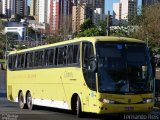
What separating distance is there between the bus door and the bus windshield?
1.05ft

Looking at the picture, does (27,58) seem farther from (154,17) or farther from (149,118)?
(154,17)

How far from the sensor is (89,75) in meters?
17.0

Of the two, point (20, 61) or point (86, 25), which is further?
point (86, 25)

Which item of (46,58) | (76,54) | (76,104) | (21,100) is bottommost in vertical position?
(21,100)

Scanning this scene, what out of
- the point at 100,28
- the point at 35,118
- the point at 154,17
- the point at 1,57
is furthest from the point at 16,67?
the point at 1,57

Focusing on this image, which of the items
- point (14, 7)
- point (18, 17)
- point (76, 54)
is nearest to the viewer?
point (76, 54)

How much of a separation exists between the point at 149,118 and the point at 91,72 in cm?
272

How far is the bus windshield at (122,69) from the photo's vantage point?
16.4m

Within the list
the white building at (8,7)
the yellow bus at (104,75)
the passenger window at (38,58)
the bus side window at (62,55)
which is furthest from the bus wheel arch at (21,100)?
the white building at (8,7)

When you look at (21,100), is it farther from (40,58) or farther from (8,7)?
(8,7)

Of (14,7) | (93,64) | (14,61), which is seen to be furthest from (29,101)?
(14,7)

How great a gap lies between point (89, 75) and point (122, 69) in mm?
1182

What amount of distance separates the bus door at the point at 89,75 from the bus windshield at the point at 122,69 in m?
0.32

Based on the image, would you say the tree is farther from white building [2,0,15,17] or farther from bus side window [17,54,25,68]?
→ white building [2,0,15,17]
